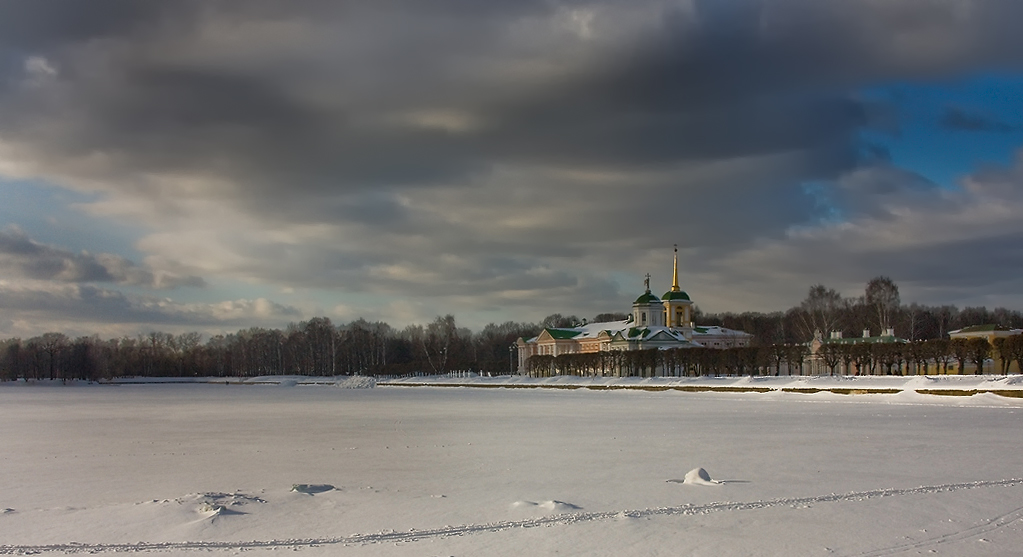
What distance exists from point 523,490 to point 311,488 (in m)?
3.06

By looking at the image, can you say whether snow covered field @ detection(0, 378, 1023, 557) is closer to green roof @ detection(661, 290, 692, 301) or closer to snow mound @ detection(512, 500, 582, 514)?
snow mound @ detection(512, 500, 582, 514)

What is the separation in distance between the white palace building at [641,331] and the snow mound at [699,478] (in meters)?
85.7

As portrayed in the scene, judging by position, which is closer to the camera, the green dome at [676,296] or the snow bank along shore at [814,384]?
the snow bank along shore at [814,384]

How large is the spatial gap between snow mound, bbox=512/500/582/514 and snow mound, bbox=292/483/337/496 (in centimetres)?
301

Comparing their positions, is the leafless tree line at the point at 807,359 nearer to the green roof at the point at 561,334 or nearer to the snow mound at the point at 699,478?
the green roof at the point at 561,334

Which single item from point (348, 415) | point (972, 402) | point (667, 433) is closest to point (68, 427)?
point (348, 415)

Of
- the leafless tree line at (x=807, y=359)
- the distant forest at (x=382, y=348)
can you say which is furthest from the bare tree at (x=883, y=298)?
the leafless tree line at (x=807, y=359)

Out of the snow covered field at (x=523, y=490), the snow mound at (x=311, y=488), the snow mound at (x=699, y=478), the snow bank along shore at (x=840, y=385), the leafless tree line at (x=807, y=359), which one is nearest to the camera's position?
the snow covered field at (x=523, y=490)

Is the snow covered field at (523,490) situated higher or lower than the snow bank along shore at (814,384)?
higher

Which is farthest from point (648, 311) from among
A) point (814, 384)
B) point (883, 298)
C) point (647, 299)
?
point (814, 384)

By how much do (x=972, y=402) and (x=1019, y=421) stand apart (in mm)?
11834

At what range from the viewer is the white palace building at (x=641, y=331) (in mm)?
104188

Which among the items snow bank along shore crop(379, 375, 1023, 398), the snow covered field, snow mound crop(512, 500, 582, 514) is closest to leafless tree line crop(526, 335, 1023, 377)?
snow bank along shore crop(379, 375, 1023, 398)

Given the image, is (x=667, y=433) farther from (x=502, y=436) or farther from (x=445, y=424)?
(x=445, y=424)
